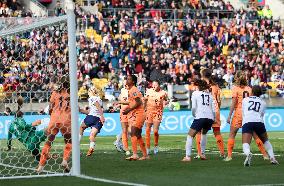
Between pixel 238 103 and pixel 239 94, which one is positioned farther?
pixel 238 103

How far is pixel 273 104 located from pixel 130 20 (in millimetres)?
→ 9839

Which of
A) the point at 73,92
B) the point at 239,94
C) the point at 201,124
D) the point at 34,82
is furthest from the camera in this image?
the point at 34,82

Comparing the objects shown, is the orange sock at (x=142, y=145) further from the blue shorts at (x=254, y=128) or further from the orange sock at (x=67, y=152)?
the orange sock at (x=67, y=152)

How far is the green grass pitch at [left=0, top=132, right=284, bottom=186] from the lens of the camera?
16.7 meters

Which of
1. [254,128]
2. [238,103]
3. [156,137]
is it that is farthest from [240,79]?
[156,137]

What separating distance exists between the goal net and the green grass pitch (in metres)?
0.91

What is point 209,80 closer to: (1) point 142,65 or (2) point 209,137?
(2) point 209,137

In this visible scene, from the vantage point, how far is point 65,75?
19.3 meters

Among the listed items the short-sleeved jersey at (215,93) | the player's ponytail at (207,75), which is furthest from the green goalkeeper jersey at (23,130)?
the short-sleeved jersey at (215,93)

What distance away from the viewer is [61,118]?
1880cm

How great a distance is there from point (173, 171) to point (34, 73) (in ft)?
17.3

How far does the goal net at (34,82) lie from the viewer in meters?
18.9

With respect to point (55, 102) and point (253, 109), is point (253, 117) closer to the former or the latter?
point (253, 109)

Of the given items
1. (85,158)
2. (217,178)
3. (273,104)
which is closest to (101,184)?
(217,178)
